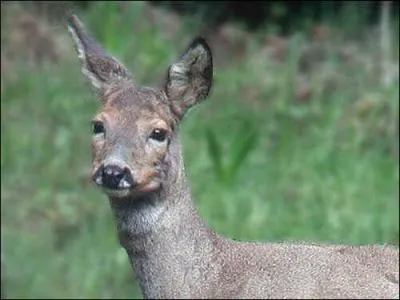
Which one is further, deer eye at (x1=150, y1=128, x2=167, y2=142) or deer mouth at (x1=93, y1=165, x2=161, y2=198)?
deer eye at (x1=150, y1=128, x2=167, y2=142)

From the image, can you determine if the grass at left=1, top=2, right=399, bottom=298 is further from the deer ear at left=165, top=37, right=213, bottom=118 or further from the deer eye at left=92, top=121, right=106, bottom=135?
the deer eye at left=92, top=121, right=106, bottom=135

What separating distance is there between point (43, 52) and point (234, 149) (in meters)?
3.06

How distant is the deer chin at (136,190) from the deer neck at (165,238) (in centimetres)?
5

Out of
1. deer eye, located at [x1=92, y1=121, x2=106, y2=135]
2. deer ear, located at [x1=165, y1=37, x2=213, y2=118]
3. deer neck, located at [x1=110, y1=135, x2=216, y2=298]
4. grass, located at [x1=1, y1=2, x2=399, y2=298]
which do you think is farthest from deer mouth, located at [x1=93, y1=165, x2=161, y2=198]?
grass, located at [x1=1, y1=2, x2=399, y2=298]

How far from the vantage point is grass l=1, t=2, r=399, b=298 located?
539 inches

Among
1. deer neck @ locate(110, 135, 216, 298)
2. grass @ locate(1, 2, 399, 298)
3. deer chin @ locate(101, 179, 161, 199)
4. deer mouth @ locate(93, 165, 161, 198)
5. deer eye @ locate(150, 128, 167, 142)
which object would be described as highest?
deer eye @ locate(150, 128, 167, 142)

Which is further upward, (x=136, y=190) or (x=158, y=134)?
(x=158, y=134)

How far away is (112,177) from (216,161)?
6116mm

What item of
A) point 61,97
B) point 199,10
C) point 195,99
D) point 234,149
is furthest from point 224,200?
point 195,99

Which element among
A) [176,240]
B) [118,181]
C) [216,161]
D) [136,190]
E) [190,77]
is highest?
[190,77]

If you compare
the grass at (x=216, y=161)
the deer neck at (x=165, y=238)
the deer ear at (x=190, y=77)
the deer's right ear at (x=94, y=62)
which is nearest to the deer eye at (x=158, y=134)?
the deer neck at (x=165, y=238)

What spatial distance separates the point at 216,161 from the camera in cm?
1480

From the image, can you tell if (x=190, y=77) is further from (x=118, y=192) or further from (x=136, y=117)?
(x=118, y=192)

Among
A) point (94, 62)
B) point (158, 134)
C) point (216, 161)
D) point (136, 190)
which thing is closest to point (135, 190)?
point (136, 190)
